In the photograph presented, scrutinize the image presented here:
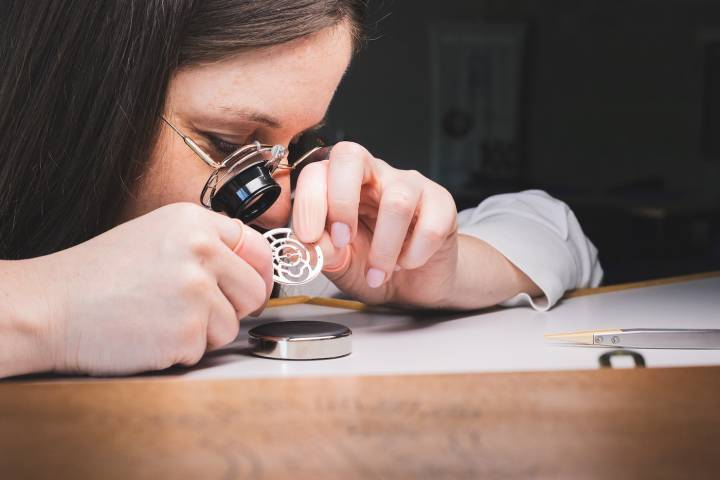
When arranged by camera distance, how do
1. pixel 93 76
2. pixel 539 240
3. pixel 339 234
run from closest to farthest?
pixel 339 234 < pixel 93 76 < pixel 539 240

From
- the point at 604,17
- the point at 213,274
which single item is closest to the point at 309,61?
the point at 213,274

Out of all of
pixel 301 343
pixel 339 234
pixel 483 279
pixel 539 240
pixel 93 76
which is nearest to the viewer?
pixel 301 343

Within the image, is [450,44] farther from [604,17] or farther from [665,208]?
[665,208]

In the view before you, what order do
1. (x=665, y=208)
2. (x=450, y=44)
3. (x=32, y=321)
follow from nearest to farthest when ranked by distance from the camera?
(x=32, y=321) → (x=665, y=208) → (x=450, y=44)

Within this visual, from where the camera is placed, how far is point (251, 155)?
103cm

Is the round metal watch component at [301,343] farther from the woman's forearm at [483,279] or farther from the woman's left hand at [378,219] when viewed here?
the woman's forearm at [483,279]

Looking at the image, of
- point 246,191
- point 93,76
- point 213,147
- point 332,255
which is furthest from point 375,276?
point 93,76

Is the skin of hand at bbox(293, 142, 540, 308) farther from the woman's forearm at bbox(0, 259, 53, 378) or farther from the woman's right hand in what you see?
the woman's forearm at bbox(0, 259, 53, 378)

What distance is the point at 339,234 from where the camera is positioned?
884 millimetres

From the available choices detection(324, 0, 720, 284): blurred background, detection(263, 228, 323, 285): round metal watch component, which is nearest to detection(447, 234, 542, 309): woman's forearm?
detection(263, 228, 323, 285): round metal watch component

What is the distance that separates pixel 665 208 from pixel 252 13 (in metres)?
4.39

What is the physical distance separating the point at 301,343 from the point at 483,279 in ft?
1.32

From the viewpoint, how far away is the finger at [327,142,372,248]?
34.1 inches

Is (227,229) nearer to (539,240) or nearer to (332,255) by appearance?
(332,255)
